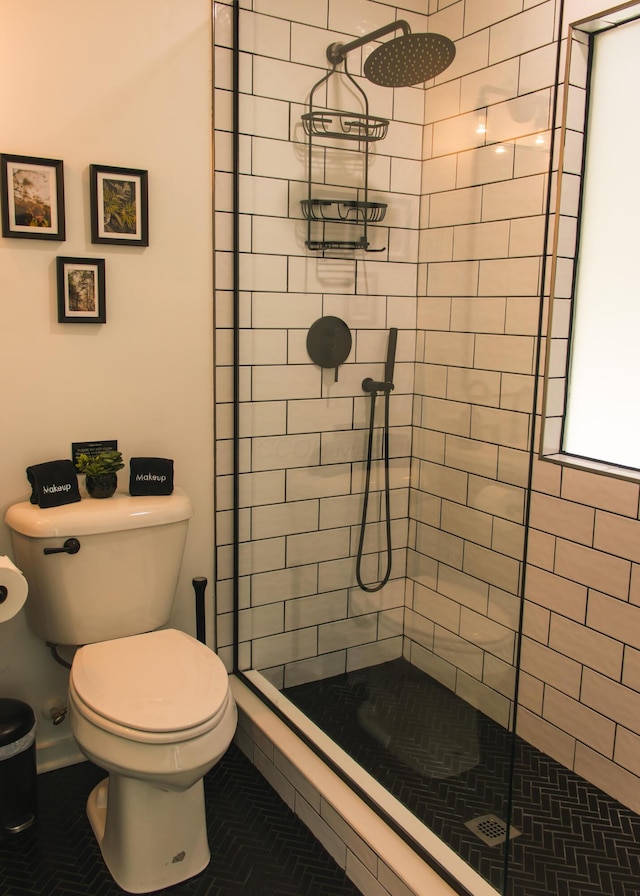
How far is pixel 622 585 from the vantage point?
7.16ft

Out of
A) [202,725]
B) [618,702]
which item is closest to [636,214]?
[618,702]

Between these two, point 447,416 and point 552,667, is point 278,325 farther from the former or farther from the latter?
point 552,667

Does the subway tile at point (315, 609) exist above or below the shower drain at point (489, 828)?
above

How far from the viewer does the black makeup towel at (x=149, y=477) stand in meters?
2.33

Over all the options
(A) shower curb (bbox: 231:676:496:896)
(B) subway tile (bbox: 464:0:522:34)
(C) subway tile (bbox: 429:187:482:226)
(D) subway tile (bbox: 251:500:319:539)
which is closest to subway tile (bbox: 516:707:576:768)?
(A) shower curb (bbox: 231:676:496:896)

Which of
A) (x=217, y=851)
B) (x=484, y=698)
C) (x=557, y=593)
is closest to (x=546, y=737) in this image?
(x=557, y=593)

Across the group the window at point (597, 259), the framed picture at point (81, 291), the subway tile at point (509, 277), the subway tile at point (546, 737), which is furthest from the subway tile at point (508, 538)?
the framed picture at point (81, 291)

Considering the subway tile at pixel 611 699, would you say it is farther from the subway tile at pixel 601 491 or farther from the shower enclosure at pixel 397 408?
the subway tile at pixel 601 491

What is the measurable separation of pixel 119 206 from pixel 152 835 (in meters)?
1.77

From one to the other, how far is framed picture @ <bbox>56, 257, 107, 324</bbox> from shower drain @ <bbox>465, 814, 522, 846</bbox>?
1.71 metres

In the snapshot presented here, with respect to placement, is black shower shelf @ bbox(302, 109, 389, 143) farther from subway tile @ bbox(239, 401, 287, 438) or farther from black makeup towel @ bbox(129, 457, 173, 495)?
black makeup towel @ bbox(129, 457, 173, 495)

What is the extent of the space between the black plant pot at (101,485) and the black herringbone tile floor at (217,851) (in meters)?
0.91

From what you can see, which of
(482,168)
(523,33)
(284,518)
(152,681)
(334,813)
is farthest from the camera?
(284,518)

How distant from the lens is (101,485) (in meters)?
2.28
